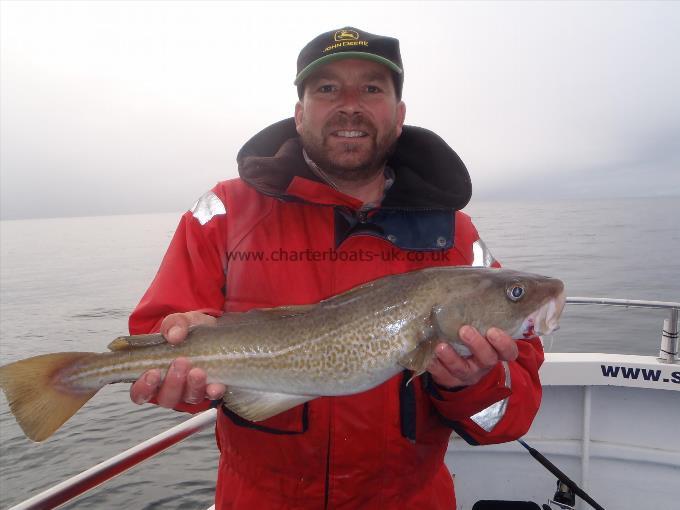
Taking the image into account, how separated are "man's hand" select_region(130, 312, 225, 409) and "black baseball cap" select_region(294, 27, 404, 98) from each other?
2.12 metres

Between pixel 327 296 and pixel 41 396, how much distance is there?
175 centimetres

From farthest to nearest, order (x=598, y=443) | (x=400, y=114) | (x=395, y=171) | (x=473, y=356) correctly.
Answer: (x=598, y=443)
(x=400, y=114)
(x=395, y=171)
(x=473, y=356)

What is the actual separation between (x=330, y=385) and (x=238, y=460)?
0.87m

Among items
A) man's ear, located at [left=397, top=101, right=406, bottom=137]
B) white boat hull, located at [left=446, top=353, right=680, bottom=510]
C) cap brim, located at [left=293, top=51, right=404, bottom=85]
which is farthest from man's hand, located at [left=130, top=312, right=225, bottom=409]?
white boat hull, located at [left=446, top=353, right=680, bottom=510]

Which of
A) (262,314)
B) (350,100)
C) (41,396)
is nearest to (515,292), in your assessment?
(262,314)

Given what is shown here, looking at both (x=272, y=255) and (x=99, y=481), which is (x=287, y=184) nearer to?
(x=272, y=255)

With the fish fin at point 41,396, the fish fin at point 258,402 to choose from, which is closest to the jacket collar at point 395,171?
the fish fin at point 258,402

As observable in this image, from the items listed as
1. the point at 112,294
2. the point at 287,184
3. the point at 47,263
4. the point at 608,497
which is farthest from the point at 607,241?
the point at 47,263

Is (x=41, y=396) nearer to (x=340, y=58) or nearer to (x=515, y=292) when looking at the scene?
(x=515, y=292)

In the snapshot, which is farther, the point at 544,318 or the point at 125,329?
the point at 125,329

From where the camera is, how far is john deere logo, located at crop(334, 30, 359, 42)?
3625 mm

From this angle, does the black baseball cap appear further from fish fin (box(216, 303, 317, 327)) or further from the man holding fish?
fish fin (box(216, 303, 317, 327))

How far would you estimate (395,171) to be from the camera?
3893 millimetres

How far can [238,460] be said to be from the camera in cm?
301
